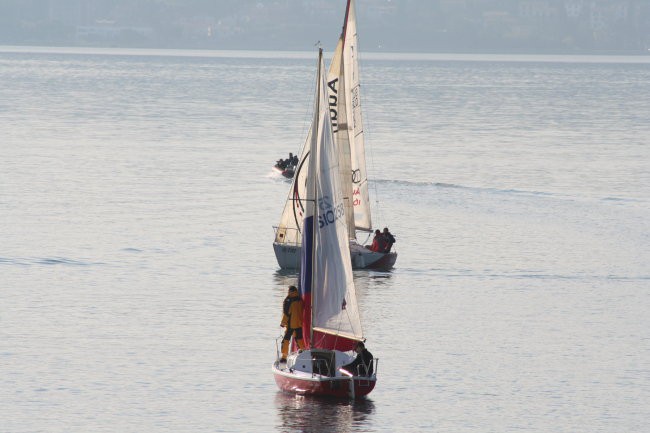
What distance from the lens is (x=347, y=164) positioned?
68562mm

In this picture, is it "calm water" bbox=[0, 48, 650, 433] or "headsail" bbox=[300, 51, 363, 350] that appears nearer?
"headsail" bbox=[300, 51, 363, 350]

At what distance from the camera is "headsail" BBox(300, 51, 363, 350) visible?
4506cm

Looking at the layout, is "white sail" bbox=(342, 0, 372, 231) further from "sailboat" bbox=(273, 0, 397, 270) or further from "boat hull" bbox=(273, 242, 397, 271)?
"boat hull" bbox=(273, 242, 397, 271)

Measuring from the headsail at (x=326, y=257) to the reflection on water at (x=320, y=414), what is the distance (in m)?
1.93

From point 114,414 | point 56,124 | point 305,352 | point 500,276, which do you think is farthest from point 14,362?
point 56,124

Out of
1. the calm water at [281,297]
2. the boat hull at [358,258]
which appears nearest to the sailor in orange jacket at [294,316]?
the calm water at [281,297]

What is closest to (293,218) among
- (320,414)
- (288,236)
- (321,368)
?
(288,236)

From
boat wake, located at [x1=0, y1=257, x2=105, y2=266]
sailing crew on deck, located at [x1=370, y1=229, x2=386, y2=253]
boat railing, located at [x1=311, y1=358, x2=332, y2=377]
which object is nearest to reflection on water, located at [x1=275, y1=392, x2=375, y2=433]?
boat railing, located at [x1=311, y1=358, x2=332, y2=377]

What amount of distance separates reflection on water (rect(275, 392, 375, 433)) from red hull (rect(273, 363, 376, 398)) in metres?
0.28

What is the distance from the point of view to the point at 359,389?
45250 millimetres

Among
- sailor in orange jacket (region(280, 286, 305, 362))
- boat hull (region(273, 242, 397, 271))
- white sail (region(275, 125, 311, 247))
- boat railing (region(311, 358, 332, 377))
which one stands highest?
white sail (region(275, 125, 311, 247))

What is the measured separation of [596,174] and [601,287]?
5218 centimetres

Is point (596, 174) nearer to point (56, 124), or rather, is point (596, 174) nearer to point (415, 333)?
point (415, 333)

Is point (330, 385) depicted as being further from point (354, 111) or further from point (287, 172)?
point (287, 172)
